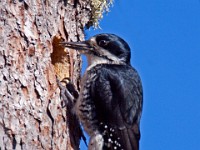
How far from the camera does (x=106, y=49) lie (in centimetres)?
451

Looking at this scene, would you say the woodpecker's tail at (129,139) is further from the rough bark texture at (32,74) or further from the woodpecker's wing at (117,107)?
the rough bark texture at (32,74)

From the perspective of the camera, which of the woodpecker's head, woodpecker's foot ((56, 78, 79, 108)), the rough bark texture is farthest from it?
the woodpecker's head

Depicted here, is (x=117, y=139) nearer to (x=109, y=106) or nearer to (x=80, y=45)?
(x=109, y=106)

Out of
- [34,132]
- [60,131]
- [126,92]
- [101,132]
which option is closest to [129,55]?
[126,92]

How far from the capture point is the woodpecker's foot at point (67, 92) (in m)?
4.01

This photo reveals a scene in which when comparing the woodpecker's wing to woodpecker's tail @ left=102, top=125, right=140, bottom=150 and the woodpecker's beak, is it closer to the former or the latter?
woodpecker's tail @ left=102, top=125, right=140, bottom=150

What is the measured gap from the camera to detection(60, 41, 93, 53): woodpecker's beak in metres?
4.11

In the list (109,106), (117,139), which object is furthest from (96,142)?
(109,106)

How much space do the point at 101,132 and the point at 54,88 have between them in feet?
1.76

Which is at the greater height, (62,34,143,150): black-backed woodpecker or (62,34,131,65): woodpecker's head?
(62,34,131,65): woodpecker's head

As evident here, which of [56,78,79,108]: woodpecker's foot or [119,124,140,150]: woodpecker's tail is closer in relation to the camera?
[56,78,79,108]: woodpecker's foot

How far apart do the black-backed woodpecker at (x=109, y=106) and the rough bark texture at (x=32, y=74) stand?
0.19 metres

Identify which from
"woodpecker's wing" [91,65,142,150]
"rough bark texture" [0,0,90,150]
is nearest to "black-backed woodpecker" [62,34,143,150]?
"woodpecker's wing" [91,65,142,150]

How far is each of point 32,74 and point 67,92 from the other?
17.5 inches
